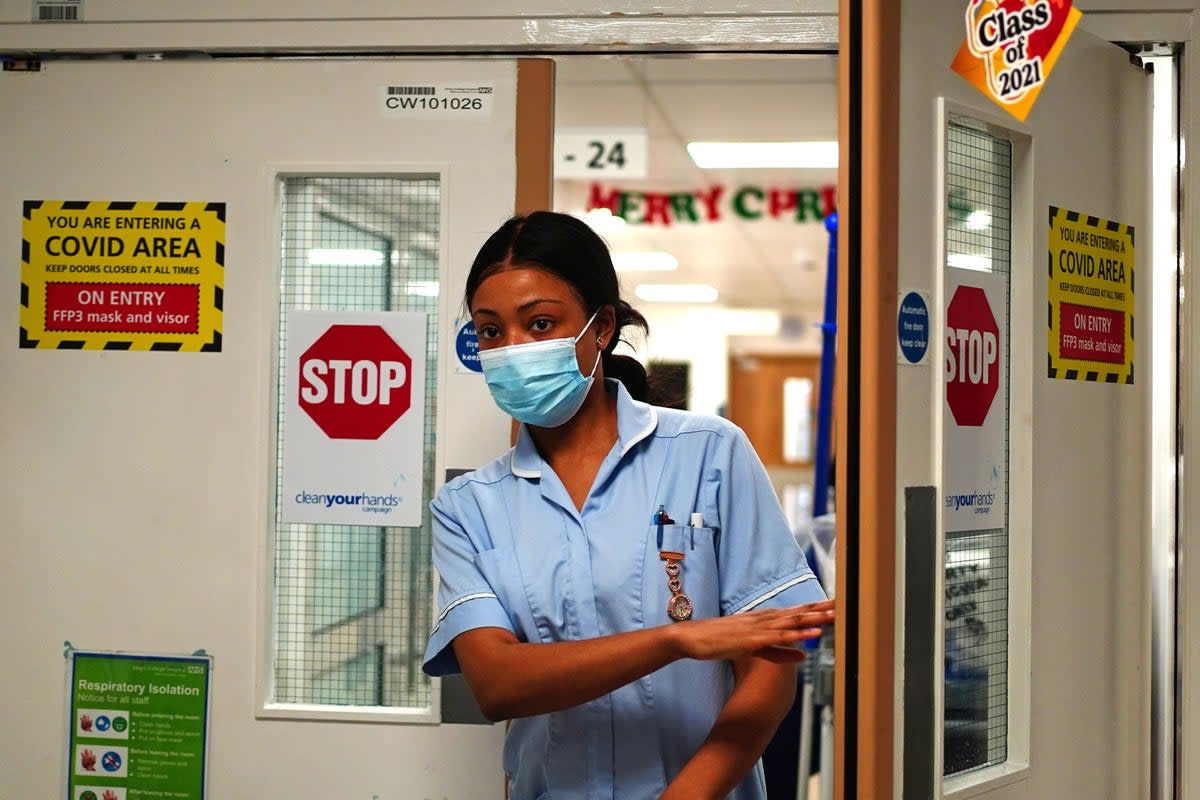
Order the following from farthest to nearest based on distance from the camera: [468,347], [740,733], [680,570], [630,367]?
[468,347]
[630,367]
[680,570]
[740,733]

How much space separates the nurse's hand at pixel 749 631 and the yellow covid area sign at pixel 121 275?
1.20 metres

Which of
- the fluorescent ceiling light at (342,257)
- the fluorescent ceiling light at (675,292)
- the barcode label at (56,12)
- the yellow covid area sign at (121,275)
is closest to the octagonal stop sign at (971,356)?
the fluorescent ceiling light at (342,257)

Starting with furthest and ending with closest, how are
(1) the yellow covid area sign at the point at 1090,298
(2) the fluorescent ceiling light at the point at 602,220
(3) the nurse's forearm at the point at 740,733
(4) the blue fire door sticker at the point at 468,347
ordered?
(2) the fluorescent ceiling light at the point at 602,220
(4) the blue fire door sticker at the point at 468,347
(1) the yellow covid area sign at the point at 1090,298
(3) the nurse's forearm at the point at 740,733

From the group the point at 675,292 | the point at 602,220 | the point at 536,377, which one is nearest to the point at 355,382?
the point at 536,377

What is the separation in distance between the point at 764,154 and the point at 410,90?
3899mm

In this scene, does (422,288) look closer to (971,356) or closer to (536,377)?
(536,377)

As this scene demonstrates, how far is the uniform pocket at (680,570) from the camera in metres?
1.56

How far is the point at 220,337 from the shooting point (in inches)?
82.7

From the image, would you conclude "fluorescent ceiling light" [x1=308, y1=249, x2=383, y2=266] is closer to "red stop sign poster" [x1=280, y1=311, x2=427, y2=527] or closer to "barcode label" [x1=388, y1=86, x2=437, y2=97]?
"red stop sign poster" [x1=280, y1=311, x2=427, y2=527]

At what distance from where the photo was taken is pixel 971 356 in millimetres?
1502

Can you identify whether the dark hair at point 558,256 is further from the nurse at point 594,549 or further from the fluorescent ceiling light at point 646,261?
the fluorescent ceiling light at point 646,261

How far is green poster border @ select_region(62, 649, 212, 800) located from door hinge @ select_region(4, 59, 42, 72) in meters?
1.12

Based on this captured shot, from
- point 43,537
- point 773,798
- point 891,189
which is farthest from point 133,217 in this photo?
point 773,798

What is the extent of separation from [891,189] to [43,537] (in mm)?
1710
